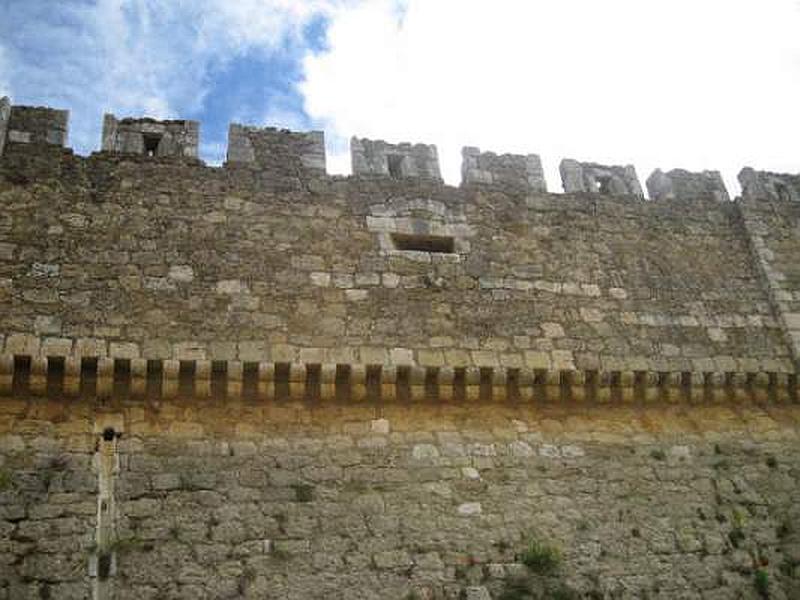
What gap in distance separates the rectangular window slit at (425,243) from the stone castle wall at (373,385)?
0.07ft

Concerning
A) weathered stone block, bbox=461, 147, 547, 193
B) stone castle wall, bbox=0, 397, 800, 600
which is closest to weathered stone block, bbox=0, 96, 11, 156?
stone castle wall, bbox=0, 397, 800, 600

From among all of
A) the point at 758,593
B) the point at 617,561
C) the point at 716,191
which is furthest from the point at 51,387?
the point at 716,191

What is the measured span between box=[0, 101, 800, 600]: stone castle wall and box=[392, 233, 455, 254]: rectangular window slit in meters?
0.02

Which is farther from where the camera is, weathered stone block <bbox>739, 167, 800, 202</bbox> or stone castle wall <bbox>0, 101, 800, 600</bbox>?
weathered stone block <bbox>739, 167, 800, 202</bbox>

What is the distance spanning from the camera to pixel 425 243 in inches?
309

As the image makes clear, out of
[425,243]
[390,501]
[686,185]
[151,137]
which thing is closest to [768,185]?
[686,185]

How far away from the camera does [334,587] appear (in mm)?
5840

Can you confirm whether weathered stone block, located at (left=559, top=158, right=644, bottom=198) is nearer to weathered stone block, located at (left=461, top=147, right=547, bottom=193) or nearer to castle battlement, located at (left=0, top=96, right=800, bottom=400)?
castle battlement, located at (left=0, top=96, right=800, bottom=400)

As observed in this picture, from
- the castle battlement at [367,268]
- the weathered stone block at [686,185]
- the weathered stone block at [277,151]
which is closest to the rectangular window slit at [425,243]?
the castle battlement at [367,268]

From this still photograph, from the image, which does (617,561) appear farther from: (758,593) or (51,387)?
(51,387)

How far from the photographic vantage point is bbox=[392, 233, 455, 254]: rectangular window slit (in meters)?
7.75

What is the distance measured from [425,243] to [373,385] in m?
1.65

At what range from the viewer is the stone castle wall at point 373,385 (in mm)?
5953

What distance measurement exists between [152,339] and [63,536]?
1588mm
